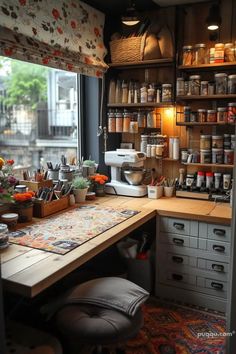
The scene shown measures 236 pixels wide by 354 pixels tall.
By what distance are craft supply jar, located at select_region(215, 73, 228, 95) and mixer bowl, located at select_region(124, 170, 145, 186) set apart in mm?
892

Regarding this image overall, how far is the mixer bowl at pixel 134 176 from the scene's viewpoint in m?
2.95

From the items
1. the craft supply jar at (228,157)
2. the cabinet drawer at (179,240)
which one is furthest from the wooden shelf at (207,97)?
the cabinet drawer at (179,240)

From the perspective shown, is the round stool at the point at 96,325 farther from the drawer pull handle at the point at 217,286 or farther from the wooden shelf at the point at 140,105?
the wooden shelf at the point at 140,105

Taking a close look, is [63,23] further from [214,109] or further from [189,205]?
[189,205]

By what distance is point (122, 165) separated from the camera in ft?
9.64

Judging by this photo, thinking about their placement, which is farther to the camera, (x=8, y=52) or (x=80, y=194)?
(x=80, y=194)

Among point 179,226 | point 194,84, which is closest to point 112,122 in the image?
point 194,84

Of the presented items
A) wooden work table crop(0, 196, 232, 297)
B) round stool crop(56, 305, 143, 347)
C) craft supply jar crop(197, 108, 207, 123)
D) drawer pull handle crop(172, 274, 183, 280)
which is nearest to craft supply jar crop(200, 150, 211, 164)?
craft supply jar crop(197, 108, 207, 123)

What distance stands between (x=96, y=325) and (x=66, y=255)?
355mm

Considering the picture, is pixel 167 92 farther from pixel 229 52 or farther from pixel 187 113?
pixel 229 52

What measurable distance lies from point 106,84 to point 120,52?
306 millimetres

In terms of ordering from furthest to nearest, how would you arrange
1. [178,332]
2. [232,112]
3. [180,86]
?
[180,86]
[232,112]
[178,332]

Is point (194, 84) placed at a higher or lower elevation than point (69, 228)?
higher

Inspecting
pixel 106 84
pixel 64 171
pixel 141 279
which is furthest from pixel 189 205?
pixel 106 84
